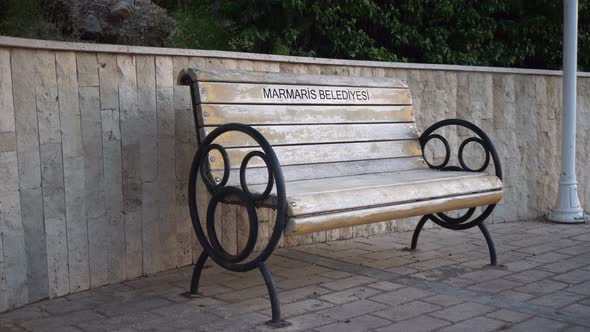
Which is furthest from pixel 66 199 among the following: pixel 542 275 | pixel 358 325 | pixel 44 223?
pixel 542 275

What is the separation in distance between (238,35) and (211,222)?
344cm

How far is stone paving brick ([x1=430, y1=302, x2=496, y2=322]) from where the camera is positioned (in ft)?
9.67

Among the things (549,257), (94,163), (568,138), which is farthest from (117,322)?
(568,138)

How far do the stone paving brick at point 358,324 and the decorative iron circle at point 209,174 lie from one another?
0.86 metres

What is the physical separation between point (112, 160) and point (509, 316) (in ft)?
7.24

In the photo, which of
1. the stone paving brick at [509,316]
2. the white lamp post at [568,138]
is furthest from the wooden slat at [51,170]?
the white lamp post at [568,138]

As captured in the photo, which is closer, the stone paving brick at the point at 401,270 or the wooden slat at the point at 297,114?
the wooden slat at the point at 297,114

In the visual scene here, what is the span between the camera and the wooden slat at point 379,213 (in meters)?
2.86

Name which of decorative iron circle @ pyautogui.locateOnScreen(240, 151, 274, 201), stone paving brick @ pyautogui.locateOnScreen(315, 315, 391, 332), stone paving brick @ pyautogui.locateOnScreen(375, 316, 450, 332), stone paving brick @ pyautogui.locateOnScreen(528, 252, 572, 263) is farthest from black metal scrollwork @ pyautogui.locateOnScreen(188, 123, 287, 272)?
stone paving brick @ pyautogui.locateOnScreen(528, 252, 572, 263)

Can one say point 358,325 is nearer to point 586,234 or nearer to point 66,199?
point 66,199

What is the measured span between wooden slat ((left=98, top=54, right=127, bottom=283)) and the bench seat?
856 mm

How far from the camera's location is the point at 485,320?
114 inches

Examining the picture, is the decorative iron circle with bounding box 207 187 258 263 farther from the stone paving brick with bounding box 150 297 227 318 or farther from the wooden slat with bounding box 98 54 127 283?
the wooden slat with bounding box 98 54 127 283

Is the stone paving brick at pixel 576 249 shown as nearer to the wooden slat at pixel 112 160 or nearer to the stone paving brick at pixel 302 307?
the stone paving brick at pixel 302 307
